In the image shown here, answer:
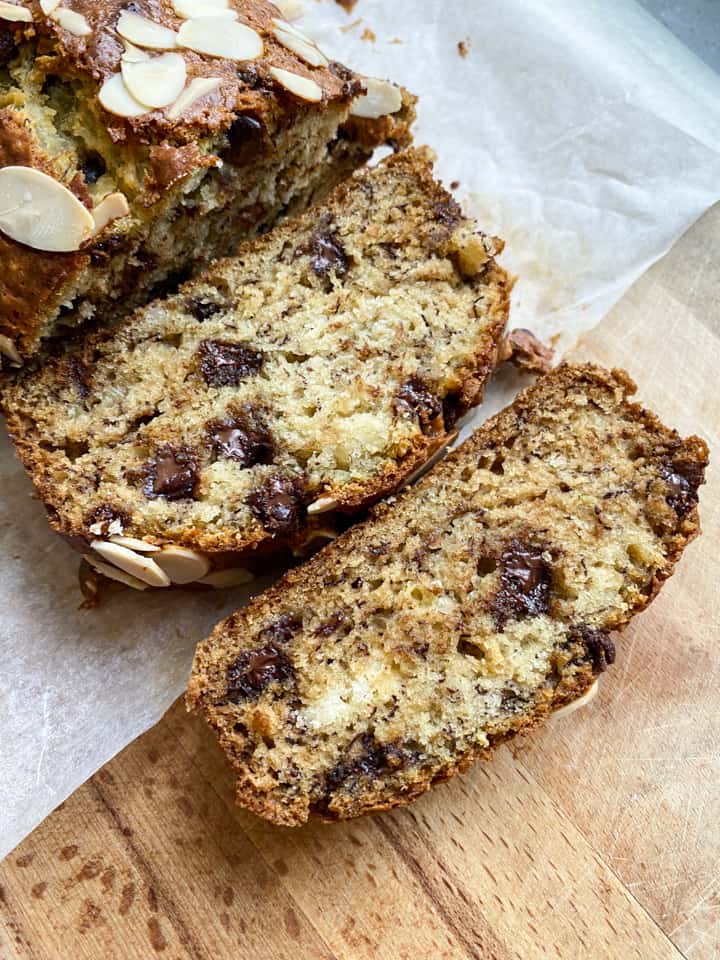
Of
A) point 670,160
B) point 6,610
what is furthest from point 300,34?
point 6,610

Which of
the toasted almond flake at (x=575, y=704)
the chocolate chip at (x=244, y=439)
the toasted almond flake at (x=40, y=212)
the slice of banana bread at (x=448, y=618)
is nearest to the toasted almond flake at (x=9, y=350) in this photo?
the toasted almond flake at (x=40, y=212)

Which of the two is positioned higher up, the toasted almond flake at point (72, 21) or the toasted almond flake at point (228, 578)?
the toasted almond flake at point (72, 21)

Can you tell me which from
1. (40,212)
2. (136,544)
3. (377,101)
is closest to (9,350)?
(40,212)

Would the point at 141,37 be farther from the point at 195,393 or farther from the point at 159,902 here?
the point at 159,902

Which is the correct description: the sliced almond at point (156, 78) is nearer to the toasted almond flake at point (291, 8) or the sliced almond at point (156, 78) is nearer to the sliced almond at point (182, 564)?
the toasted almond flake at point (291, 8)

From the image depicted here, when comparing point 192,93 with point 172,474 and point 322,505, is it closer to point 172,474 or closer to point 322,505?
point 172,474

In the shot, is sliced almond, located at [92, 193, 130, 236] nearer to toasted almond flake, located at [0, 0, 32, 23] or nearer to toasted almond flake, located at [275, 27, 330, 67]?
toasted almond flake, located at [0, 0, 32, 23]
